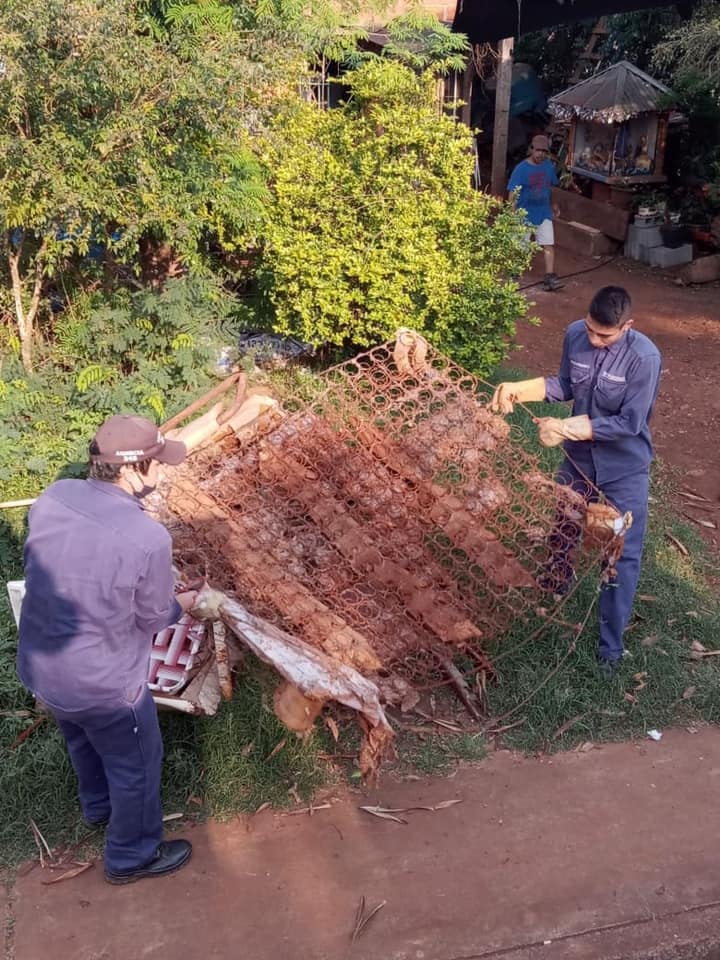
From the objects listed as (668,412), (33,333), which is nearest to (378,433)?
(33,333)

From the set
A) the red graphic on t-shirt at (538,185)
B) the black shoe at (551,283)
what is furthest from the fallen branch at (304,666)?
the black shoe at (551,283)

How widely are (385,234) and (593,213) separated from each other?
6726 millimetres

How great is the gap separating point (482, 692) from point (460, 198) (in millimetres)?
3645

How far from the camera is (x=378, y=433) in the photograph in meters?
4.43

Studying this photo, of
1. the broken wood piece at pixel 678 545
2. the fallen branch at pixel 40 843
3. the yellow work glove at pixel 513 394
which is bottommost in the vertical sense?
the broken wood piece at pixel 678 545

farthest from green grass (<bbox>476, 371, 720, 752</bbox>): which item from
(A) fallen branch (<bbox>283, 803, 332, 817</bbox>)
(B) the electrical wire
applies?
(B) the electrical wire

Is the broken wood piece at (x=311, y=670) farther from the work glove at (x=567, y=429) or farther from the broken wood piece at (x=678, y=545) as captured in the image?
the broken wood piece at (x=678, y=545)

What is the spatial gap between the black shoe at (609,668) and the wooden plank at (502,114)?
9.85 metres

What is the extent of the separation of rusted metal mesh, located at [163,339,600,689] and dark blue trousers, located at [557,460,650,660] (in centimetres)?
17

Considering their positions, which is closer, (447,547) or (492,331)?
(447,547)

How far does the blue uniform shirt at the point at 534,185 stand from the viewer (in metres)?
9.29

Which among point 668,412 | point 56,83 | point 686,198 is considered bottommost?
point 668,412

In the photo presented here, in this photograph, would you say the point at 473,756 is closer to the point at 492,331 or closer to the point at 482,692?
the point at 482,692

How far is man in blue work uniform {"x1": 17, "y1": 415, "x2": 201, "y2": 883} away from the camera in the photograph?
2.64 metres
